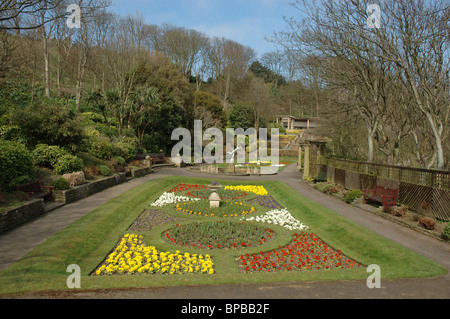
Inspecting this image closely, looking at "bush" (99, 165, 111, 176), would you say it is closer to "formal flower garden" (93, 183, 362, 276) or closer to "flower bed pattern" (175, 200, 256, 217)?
"formal flower garden" (93, 183, 362, 276)

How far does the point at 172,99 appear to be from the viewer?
142 feet

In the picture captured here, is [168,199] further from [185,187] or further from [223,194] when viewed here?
[185,187]

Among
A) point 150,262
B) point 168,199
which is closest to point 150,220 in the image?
point 168,199

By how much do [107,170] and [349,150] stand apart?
2182 centimetres

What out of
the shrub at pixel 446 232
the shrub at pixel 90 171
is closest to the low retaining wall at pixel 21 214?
the shrub at pixel 90 171

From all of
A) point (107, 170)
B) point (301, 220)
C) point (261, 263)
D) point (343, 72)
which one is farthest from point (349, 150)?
point (261, 263)

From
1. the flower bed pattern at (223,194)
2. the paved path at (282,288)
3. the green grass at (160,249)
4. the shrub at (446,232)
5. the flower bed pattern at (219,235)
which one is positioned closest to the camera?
the paved path at (282,288)

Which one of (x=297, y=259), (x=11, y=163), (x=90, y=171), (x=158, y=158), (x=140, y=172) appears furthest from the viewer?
(x=158, y=158)

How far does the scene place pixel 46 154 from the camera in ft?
56.8

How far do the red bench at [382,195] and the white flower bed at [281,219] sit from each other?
4140 millimetres

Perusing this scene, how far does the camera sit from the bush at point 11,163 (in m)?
13.1

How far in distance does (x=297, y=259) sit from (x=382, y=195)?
298 inches

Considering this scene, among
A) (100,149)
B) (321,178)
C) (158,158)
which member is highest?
(100,149)

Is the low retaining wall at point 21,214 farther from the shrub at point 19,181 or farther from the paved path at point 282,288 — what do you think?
the shrub at point 19,181
